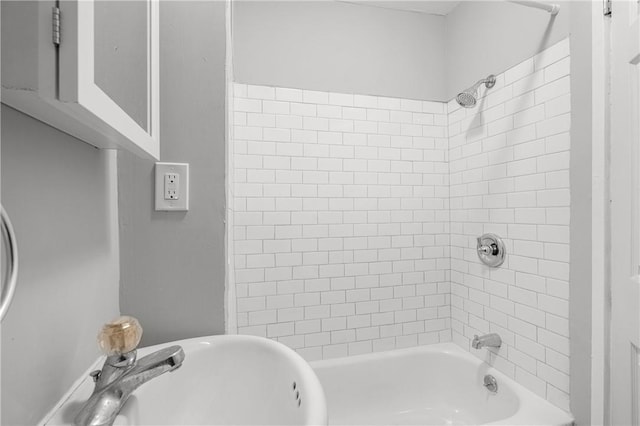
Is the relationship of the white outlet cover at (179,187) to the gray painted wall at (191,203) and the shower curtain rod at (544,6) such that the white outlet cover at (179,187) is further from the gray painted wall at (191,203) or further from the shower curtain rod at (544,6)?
the shower curtain rod at (544,6)

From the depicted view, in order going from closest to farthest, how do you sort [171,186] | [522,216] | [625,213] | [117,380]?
[117,380] < [171,186] < [625,213] < [522,216]

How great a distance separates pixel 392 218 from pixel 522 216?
26.4 inches

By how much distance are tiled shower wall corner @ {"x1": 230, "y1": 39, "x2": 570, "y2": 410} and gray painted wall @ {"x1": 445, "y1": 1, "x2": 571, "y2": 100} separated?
0.08 metres

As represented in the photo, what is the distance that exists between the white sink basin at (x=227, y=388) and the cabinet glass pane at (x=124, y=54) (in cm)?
56

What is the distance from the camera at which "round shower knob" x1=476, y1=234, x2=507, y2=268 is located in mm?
1586

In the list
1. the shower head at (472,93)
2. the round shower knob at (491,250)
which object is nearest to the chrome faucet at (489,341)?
the round shower knob at (491,250)

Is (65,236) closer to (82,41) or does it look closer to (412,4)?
(82,41)

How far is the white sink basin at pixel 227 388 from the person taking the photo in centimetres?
63

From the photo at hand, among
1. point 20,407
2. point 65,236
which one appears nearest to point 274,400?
point 20,407

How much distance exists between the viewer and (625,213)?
107 cm

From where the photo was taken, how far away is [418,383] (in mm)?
1857

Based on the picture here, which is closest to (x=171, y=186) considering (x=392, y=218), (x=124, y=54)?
(x=124, y=54)

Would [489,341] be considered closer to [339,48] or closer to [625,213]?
[625,213]

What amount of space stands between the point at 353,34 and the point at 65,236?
182cm
